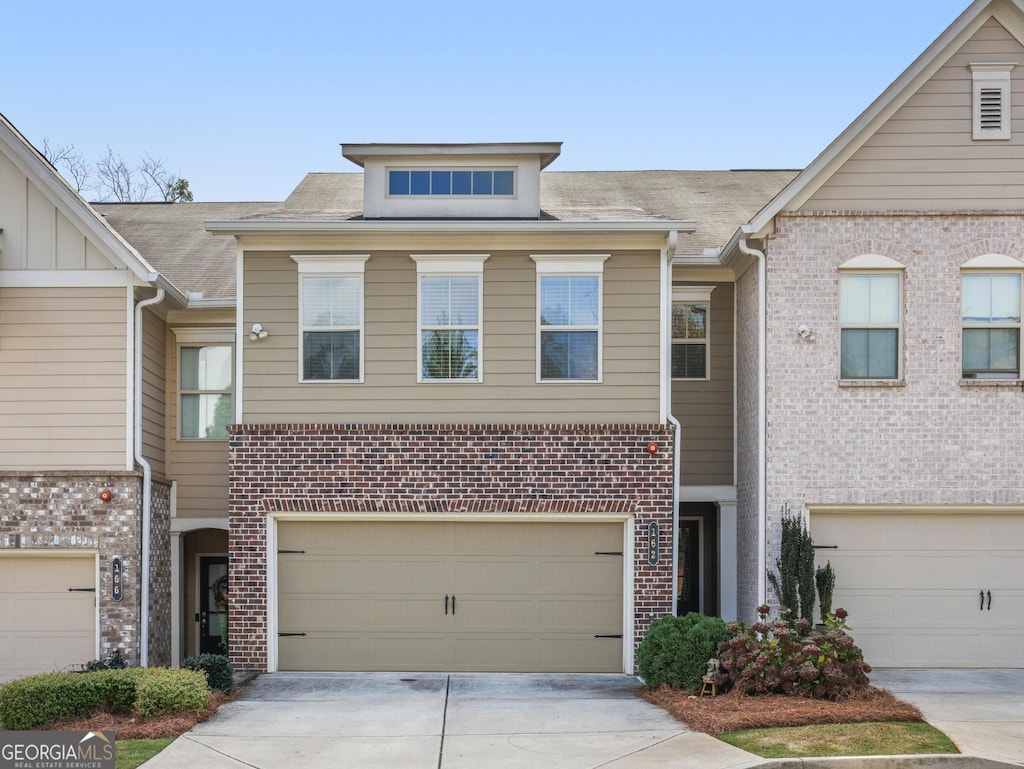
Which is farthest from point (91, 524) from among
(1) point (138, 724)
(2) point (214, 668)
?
(1) point (138, 724)

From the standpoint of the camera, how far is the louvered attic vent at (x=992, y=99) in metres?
15.6

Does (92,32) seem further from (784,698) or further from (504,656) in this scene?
(784,698)

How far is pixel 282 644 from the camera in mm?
15859

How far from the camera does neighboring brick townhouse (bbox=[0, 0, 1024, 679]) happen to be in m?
15.6

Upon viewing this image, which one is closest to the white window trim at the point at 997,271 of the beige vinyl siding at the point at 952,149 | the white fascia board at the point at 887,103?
the beige vinyl siding at the point at 952,149

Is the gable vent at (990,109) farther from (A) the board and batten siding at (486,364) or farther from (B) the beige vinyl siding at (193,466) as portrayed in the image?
(B) the beige vinyl siding at (193,466)

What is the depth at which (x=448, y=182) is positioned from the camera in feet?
54.2

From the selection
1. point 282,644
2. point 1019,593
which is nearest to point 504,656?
point 282,644

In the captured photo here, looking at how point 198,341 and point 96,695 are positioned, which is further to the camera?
point 198,341

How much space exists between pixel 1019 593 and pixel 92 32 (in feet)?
69.6

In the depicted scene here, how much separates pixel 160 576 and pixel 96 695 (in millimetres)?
3863

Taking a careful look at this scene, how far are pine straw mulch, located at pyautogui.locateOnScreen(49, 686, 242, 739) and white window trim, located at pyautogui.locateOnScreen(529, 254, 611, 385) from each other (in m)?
5.87

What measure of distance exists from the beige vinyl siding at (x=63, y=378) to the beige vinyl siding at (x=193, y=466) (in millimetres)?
1580

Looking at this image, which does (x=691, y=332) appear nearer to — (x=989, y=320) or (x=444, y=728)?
(x=989, y=320)
